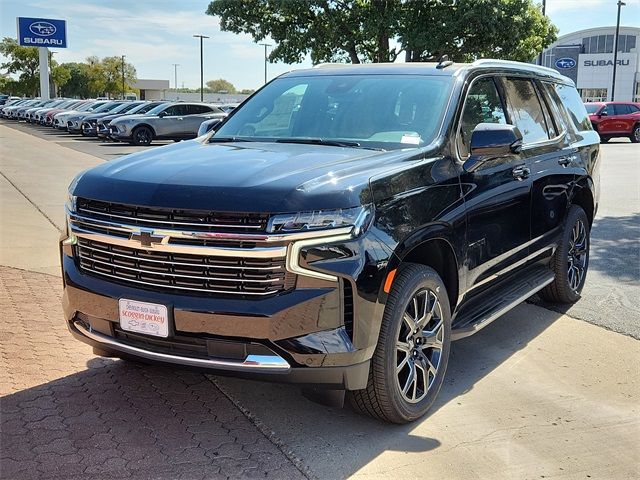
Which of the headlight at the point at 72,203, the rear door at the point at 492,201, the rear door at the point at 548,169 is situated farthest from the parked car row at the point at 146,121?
the headlight at the point at 72,203

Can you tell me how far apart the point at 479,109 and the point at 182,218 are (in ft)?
7.80

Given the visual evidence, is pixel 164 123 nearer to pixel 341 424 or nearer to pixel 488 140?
pixel 488 140

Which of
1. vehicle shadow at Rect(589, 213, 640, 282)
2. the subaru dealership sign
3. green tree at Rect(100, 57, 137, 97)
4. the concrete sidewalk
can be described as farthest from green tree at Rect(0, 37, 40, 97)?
vehicle shadow at Rect(589, 213, 640, 282)

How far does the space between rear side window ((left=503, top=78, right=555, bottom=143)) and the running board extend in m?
1.04

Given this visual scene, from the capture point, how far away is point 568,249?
588cm

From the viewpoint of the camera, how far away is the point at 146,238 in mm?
3281

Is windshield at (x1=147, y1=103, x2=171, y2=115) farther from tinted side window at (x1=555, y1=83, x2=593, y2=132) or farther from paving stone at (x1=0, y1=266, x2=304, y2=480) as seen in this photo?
paving stone at (x1=0, y1=266, x2=304, y2=480)

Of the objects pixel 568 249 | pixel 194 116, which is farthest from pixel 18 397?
pixel 194 116

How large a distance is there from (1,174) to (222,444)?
540 inches

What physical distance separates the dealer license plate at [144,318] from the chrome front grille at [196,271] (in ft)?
0.34

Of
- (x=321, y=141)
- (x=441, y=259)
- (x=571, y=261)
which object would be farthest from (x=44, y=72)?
(x=441, y=259)

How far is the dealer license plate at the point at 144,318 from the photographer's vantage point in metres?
3.27

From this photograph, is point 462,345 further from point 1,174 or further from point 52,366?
point 1,174

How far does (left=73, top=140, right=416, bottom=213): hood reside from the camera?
314cm
